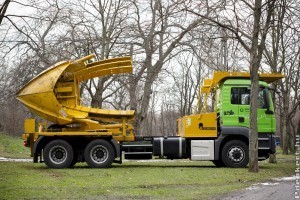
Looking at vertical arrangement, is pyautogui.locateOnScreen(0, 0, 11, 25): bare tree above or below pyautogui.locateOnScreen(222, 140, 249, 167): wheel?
above

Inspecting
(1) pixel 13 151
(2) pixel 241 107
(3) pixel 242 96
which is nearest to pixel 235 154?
(2) pixel 241 107

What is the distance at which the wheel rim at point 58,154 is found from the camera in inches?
695

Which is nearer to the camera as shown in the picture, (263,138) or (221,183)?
(221,183)

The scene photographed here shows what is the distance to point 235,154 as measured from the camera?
1838 cm

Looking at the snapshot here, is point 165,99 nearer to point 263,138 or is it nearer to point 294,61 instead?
point 294,61

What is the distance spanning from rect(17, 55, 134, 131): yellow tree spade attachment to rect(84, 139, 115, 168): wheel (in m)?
0.68

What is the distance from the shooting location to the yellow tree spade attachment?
57.5ft

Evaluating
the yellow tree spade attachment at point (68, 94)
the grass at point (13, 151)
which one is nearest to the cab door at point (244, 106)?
the yellow tree spade attachment at point (68, 94)

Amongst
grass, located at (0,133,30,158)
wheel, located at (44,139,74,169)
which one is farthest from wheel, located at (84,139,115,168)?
grass, located at (0,133,30,158)

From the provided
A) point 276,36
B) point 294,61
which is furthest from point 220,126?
point 294,61

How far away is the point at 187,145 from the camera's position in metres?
18.7

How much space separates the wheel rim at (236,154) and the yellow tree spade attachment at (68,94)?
13.6 feet

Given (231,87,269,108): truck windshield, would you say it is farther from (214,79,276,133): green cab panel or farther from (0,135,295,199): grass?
(0,135,295,199): grass

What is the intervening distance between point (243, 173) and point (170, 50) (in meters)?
14.4
